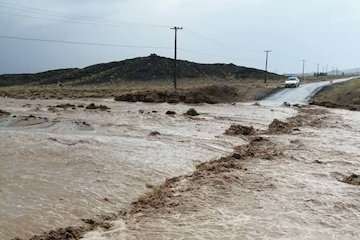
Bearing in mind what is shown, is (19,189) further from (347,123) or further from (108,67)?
(108,67)

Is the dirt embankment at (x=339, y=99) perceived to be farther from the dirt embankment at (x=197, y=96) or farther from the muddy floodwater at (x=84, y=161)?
the muddy floodwater at (x=84, y=161)

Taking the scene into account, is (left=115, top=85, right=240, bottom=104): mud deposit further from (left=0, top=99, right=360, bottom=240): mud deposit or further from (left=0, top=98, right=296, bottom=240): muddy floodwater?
(left=0, top=99, right=360, bottom=240): mud deposit

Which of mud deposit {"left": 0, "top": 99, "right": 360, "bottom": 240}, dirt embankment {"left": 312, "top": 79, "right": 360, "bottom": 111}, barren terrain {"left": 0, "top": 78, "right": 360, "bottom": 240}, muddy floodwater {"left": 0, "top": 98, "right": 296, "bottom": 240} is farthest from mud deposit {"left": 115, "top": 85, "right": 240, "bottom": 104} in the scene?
mud deposit {"left": 0, "top": 99, "right": 360, "bottom": 240}

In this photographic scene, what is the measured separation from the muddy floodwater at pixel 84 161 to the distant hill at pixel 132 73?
6811 cm

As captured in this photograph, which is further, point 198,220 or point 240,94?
point 240,94

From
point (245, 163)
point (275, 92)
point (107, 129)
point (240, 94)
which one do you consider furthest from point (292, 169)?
point (275, 92)

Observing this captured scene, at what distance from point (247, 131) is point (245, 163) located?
27.7ft

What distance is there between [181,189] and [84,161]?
152 inches

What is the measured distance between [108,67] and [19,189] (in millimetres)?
95657

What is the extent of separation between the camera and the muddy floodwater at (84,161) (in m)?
11.3

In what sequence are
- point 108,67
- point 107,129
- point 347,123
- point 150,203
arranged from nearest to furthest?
point 150,203
point 107,129
point 347,123
point 108,67

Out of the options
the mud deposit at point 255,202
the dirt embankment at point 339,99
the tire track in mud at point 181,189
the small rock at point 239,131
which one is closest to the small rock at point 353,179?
the mud deposit at point 255,202

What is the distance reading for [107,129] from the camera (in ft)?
81.4

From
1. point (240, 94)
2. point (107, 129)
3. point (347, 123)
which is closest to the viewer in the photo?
point (107, 129)
